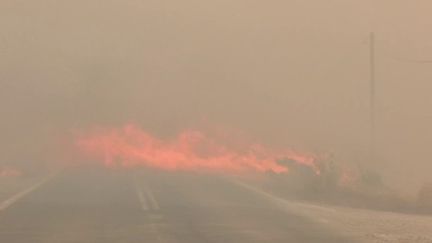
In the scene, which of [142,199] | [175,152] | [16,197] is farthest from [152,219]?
[175,152]

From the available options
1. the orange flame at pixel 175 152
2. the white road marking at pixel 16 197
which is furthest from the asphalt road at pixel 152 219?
the orange flame at pixel 175 152

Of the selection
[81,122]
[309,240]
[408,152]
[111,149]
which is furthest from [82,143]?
[309,240]

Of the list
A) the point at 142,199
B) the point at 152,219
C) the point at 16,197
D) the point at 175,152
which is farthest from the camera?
the point at 175,152

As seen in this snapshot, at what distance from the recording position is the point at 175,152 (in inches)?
2667

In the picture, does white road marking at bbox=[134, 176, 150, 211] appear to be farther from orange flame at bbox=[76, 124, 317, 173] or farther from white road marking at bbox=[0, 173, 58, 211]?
orange flame at bbox=[76, 124, 317, 173]

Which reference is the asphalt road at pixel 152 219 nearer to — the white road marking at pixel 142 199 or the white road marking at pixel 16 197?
the white road marking at pixel 142 199

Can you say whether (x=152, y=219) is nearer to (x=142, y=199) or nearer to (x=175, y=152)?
(x=142, y=199)

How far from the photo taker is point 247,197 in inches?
1000

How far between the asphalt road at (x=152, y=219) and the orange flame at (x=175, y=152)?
24.2 meters

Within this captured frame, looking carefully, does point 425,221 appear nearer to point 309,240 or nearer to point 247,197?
point 309,240

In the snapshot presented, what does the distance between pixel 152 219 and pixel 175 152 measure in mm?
49824

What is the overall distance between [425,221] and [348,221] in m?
2.08

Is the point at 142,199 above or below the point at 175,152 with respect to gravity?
below

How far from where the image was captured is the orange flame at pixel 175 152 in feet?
182
